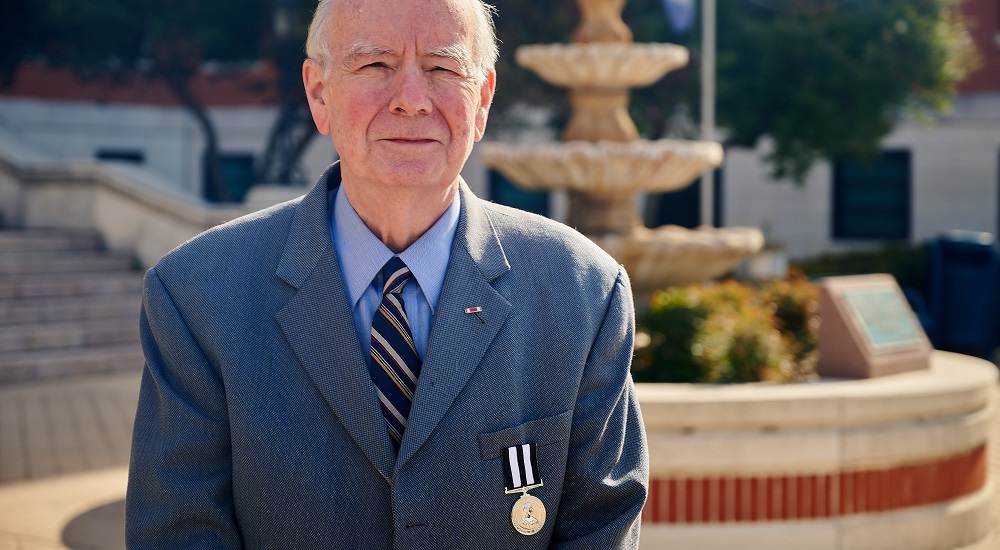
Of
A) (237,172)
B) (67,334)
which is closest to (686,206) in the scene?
(237,172)

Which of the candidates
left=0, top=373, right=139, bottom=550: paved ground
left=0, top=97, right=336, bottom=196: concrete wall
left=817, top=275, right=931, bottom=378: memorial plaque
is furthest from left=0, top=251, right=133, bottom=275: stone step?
left=0, top=97, right=336, bottom=196: concrete wall

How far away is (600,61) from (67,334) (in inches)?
253

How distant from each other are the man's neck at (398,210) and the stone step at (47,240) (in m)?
12.0

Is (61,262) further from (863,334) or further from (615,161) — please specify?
(863,334)

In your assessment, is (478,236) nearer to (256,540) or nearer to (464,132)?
(464,132)

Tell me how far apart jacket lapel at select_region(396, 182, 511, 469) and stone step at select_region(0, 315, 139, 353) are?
32.1ft

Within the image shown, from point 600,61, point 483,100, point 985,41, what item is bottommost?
point 483,100

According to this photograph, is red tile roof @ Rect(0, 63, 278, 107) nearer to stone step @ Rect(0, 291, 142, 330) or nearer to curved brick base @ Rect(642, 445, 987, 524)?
stone step @ Rect(0, 291, 142, 330)

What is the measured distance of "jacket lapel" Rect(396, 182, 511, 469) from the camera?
246cm

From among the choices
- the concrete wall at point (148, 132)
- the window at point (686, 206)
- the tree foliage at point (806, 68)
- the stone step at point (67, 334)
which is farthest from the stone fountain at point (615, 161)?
the concrete wall at point (148, 132)

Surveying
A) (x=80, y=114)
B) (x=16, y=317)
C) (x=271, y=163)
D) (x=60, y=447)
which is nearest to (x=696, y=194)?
(x=271, y=163)

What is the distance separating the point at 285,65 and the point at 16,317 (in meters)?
5.93

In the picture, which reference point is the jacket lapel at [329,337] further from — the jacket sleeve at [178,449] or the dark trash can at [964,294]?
the dark trash can at [964,294]

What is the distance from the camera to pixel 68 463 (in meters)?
8.01
